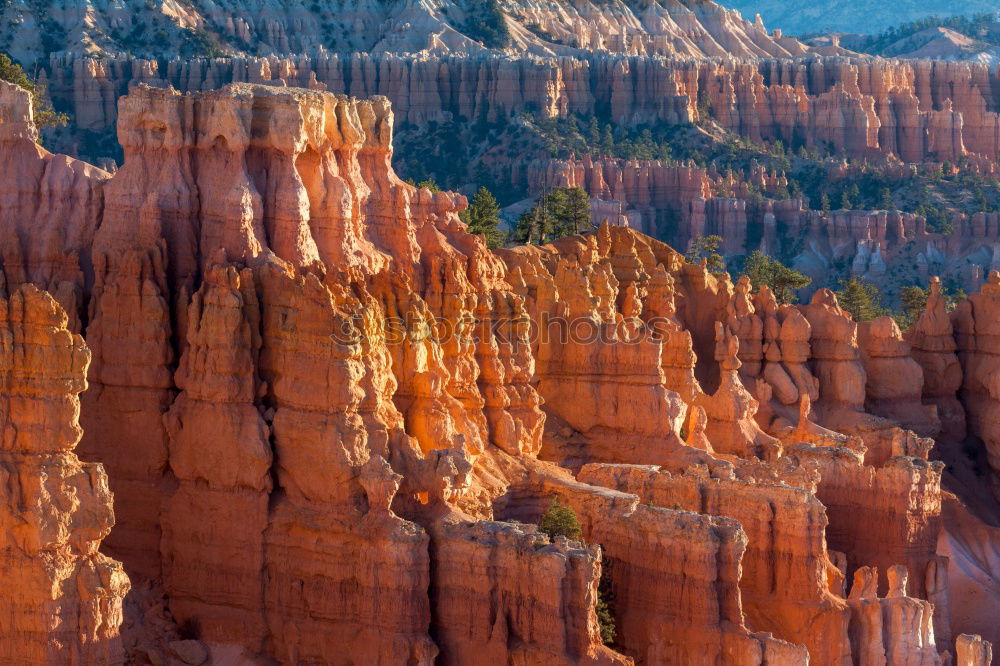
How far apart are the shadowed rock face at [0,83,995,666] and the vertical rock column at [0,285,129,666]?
50mm

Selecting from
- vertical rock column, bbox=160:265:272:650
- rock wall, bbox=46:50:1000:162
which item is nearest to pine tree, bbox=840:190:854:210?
rock wall, bbox=46:50:1000:162

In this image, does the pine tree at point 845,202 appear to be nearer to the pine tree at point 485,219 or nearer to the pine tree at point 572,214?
the pine tree at point 572,214

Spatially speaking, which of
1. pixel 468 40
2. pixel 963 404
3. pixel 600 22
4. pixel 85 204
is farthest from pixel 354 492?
pixel 600 22

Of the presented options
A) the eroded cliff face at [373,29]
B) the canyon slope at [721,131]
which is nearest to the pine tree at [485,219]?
the canyon slope at [721,131]

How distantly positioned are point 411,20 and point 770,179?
35.3 m

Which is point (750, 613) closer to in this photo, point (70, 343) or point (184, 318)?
point (184, 318)

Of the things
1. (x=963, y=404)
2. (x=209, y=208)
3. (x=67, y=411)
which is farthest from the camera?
(x=963, y=404)

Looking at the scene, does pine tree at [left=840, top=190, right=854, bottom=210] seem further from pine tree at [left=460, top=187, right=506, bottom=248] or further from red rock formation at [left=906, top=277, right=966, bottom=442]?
red rock formation at [left=906, top=277, right=966, bottom=442]

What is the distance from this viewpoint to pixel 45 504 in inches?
1339

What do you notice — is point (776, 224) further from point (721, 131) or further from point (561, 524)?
point (561, 524)

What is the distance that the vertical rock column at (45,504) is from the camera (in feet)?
112

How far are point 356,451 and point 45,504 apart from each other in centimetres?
699

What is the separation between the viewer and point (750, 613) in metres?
44.1

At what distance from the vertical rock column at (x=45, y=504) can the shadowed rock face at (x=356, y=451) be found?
0.05 meters
